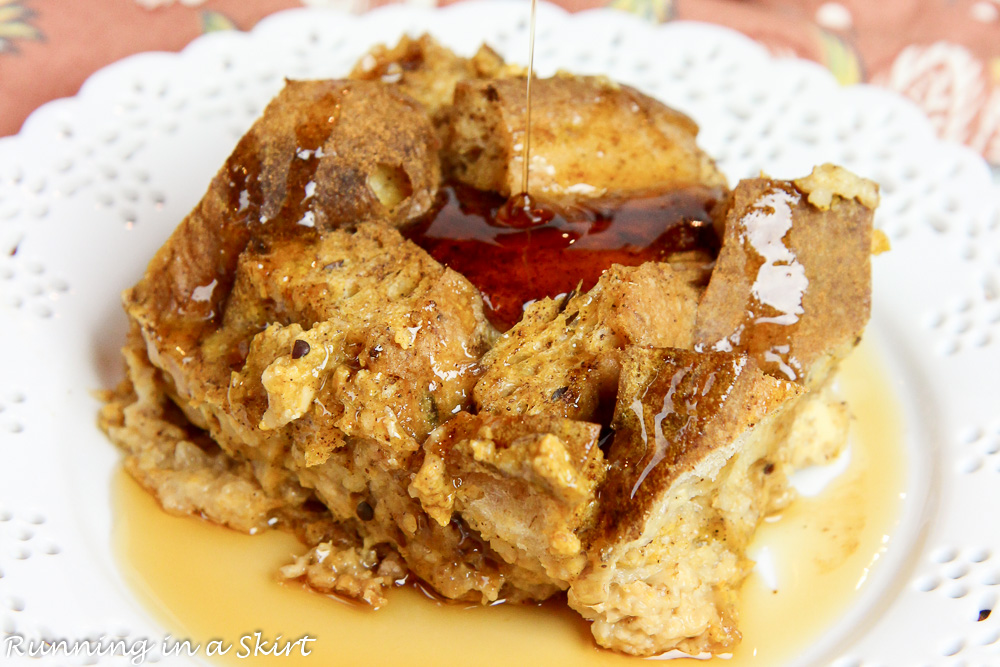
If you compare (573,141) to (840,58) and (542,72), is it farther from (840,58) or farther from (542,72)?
(840,58)

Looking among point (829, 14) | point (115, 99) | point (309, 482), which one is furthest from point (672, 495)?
point (829, 14)

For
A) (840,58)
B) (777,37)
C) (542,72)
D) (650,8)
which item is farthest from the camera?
(840,58)

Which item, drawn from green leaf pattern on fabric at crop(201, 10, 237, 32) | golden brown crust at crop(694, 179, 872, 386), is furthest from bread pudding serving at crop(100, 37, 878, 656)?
green leaf pattern on fabric at crop(201, 10, 237, 32)

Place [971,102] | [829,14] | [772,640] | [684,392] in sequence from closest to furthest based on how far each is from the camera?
[684,392] < [772,640] < [971,102] < [829,14]

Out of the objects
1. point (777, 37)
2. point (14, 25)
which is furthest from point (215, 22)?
point (777, 37)

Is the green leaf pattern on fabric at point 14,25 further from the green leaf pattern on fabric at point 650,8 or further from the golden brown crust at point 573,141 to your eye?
the green leaf pattern on fabric at point 650,8

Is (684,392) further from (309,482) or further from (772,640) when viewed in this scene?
(309,482)

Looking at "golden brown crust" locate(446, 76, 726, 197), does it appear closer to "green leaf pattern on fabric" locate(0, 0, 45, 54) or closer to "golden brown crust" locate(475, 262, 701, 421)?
"golden brown crust" locate(475, 262, 701, 421)
